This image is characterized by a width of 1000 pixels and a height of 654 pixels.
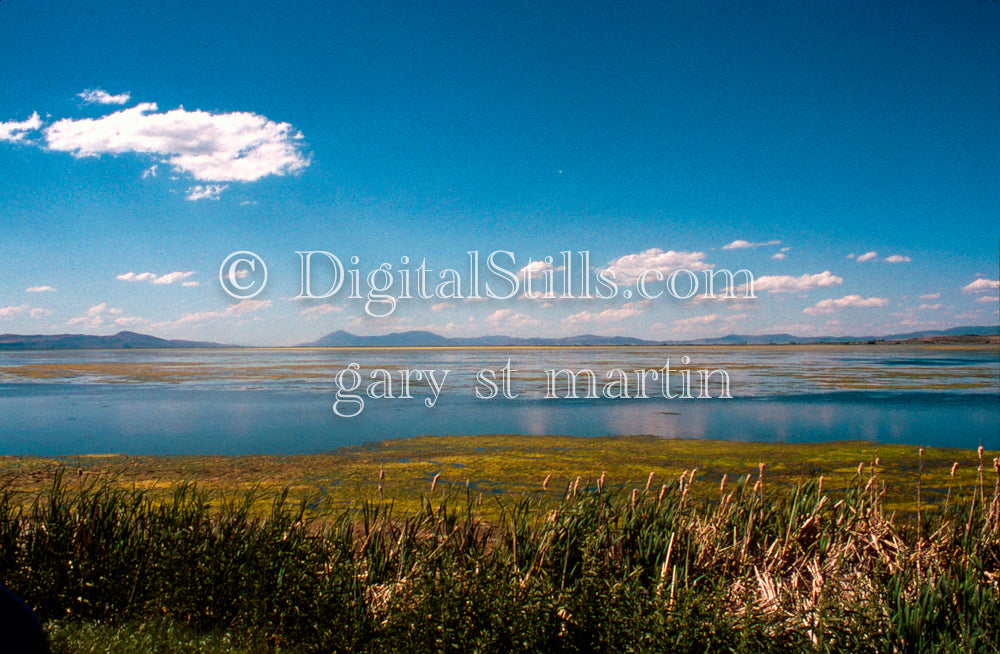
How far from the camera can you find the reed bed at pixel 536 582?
12.8 feet

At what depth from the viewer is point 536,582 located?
4707 millimetres

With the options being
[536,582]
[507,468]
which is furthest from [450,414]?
[536,582]

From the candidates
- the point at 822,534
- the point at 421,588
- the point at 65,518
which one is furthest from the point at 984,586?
the point at 65,518

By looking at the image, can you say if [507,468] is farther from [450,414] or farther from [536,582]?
[450,414]

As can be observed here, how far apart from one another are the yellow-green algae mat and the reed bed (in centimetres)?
402

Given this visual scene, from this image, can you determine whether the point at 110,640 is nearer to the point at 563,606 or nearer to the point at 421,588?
the point at 421,588

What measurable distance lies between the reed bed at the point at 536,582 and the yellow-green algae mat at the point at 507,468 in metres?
4.02

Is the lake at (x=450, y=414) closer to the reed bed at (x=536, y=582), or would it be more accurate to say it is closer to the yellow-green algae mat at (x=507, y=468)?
the yellow-green algae mat at (x=507, y=468)

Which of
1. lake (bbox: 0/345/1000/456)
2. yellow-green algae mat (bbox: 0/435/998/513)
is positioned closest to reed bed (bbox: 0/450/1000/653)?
yellow-green algae mat (bbox: 0/435/998/513)

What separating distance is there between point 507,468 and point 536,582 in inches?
327

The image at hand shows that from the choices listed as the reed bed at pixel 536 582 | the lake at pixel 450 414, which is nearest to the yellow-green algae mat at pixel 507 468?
the lake at pixel 450 414

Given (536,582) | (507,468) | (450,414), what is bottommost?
(507,468)

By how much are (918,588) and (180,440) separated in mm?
16095

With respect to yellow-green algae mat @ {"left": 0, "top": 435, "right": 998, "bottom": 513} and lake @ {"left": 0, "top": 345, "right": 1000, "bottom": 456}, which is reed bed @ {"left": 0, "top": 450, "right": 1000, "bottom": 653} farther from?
lake @ {"left": 0, "top": 345, "right": 1000, "bottom": 456}
